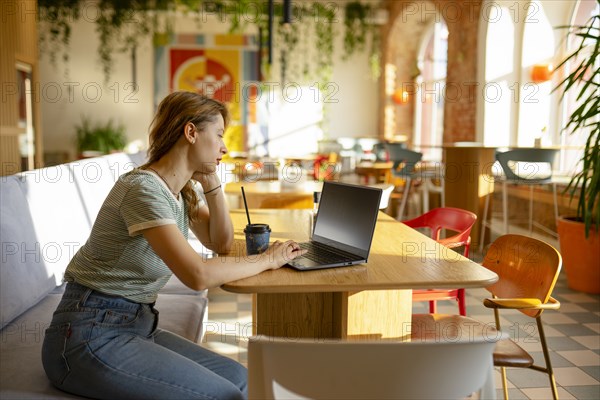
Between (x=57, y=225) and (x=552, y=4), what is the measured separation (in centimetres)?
626

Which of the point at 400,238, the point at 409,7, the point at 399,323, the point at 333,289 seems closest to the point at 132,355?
the point at 333,289

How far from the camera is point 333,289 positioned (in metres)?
1.70

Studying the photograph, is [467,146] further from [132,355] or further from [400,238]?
[132,355]

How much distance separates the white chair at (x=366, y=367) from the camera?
1038mm

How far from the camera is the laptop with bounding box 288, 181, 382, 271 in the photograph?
1.98 meters

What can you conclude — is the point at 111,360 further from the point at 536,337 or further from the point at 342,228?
the point at 536,337

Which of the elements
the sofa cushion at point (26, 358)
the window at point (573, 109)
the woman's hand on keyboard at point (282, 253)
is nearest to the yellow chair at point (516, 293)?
the woman's hand on keyboard at point (282, 253)

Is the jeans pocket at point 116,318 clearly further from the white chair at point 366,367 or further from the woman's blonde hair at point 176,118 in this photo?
the white chair at point 366,367

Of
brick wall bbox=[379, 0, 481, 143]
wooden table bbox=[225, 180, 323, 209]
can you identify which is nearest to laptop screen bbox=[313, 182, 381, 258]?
wooden table bbox=[225, 180, 323, 209]

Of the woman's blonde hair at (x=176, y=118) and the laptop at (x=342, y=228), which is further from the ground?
the woman's blonde hair at (x=176, y=118)

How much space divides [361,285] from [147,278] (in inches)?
24.3

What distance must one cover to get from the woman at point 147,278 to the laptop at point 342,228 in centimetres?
12

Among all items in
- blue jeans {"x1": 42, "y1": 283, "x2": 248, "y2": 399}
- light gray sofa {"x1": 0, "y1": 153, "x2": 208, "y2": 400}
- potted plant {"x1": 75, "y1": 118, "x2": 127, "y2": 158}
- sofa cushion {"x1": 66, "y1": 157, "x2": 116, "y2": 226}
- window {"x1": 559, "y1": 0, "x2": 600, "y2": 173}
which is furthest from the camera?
potted plant {"x1": 75, "y1": 118, "x2": 127, "y2": 158}

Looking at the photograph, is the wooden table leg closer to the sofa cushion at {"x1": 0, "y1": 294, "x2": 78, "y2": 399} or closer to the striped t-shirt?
the striped t-shirt
